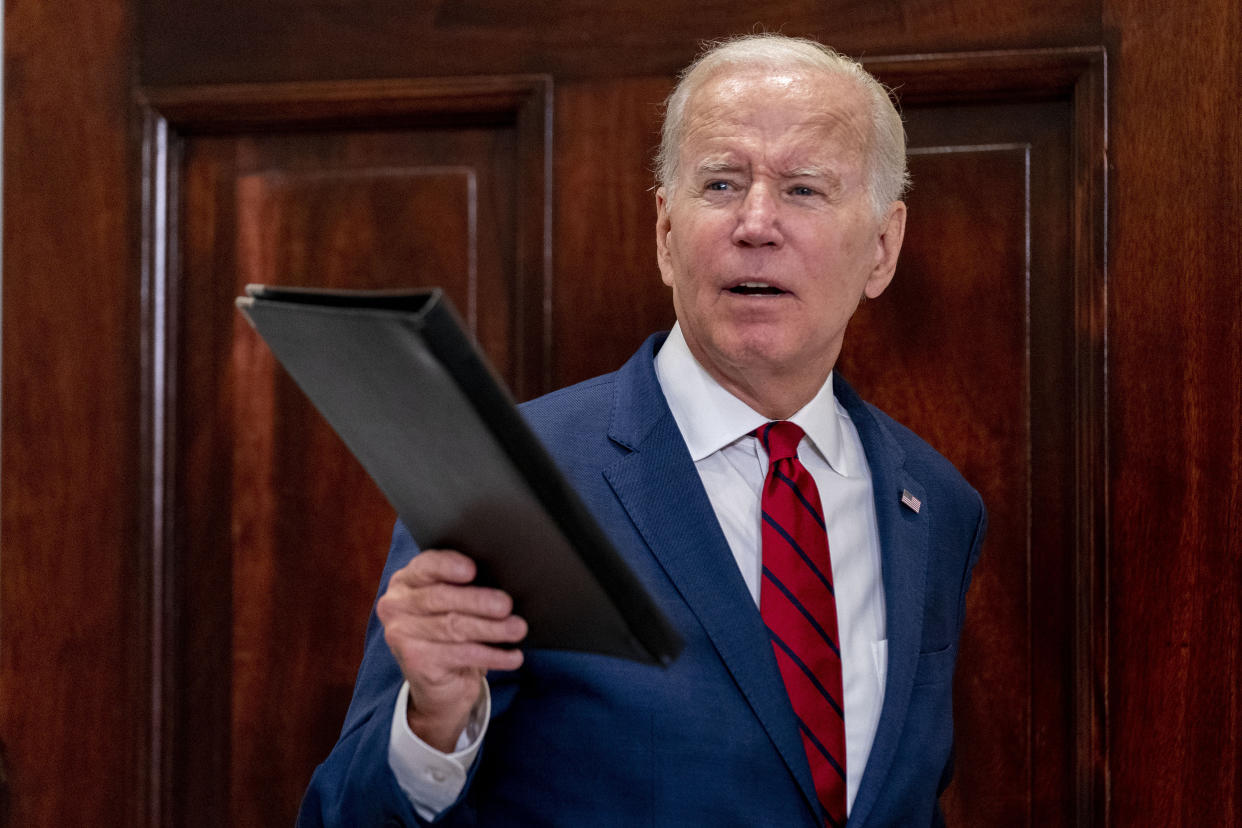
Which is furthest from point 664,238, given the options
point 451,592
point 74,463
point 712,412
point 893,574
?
point 74,463

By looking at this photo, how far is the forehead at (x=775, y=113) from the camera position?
1.32 m

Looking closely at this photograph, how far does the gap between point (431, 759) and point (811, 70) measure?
0.88 m

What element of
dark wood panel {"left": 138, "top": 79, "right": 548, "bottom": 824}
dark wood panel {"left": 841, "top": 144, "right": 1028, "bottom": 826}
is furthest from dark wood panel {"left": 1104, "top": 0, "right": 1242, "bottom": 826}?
dark wood panel {"left": 138, "top": 79, "right": 548, "bottom": 824}

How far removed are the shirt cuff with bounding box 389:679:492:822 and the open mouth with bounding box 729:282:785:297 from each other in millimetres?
557

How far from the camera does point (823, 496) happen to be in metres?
1.38

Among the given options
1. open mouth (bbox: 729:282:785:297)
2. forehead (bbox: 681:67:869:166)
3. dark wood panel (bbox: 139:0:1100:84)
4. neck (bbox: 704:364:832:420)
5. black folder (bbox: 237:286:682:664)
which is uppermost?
dark wood panel (bbox: 139:0:1100:84)

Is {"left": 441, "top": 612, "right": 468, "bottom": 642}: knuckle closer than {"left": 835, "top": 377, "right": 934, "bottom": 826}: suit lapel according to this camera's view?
Yes

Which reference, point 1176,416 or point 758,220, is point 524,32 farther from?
point 1176,416

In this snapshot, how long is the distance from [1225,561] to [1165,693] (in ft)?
0.69

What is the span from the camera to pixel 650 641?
0.81 meters

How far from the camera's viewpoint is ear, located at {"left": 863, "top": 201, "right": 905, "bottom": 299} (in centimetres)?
148

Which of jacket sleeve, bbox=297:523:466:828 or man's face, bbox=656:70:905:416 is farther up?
man's face, bbox=656:70:905:416

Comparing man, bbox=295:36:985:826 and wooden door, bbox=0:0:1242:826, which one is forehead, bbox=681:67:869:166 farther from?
wooden door, bbox=0:0:1242:826

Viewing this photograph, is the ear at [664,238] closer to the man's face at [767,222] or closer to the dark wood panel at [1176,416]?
the man's face at [767,222]
